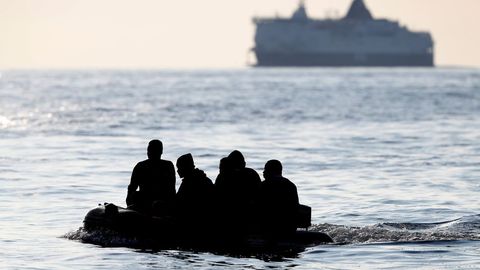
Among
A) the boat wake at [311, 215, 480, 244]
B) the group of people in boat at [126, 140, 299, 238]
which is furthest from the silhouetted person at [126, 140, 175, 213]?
the boat wake at [311, 215, 480, 244]

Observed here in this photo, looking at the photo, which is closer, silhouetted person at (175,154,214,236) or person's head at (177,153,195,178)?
person's head at (177,153,195,178)

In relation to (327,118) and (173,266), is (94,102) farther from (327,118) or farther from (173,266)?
(173,266)

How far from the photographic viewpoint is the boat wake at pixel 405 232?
17.4 m

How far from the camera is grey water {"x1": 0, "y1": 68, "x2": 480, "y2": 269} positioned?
52.7ft

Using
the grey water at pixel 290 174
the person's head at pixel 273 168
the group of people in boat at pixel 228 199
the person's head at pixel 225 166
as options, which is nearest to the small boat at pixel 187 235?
the group of people in boat at pixel 228 199

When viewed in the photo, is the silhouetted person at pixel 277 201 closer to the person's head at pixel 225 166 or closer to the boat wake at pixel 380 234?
the person's head at pixel 225 166

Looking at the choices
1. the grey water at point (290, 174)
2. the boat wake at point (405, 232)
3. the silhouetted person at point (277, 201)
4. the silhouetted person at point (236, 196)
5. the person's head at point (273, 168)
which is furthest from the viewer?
the boat wake at point (405, 232)

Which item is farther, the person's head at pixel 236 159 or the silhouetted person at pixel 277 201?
the person's head at pixel 236 159

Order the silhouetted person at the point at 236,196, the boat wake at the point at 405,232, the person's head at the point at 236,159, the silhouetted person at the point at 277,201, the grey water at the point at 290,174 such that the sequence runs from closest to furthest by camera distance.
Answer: the grey water at the point at 290,174 → the silhouetted person at the point at 277,201 → the person's head at the point at 236,159 → the silhouetted person at the point at 236,196 → the boat wake at the point at 405,232

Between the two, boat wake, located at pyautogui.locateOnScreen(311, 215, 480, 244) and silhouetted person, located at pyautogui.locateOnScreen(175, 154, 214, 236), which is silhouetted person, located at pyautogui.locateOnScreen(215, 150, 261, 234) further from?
boat wake, located at pyautogui.locateOnScreen(311, 215, 480, 244)

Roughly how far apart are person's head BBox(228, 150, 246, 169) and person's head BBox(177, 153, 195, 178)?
0.55 metres

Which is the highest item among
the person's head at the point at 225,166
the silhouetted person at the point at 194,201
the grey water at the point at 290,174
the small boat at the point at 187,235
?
the person's head at the point at 225,166

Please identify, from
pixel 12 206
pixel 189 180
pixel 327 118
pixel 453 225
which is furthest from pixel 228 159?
pixel 327 118

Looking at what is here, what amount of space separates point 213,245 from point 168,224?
687 mm
